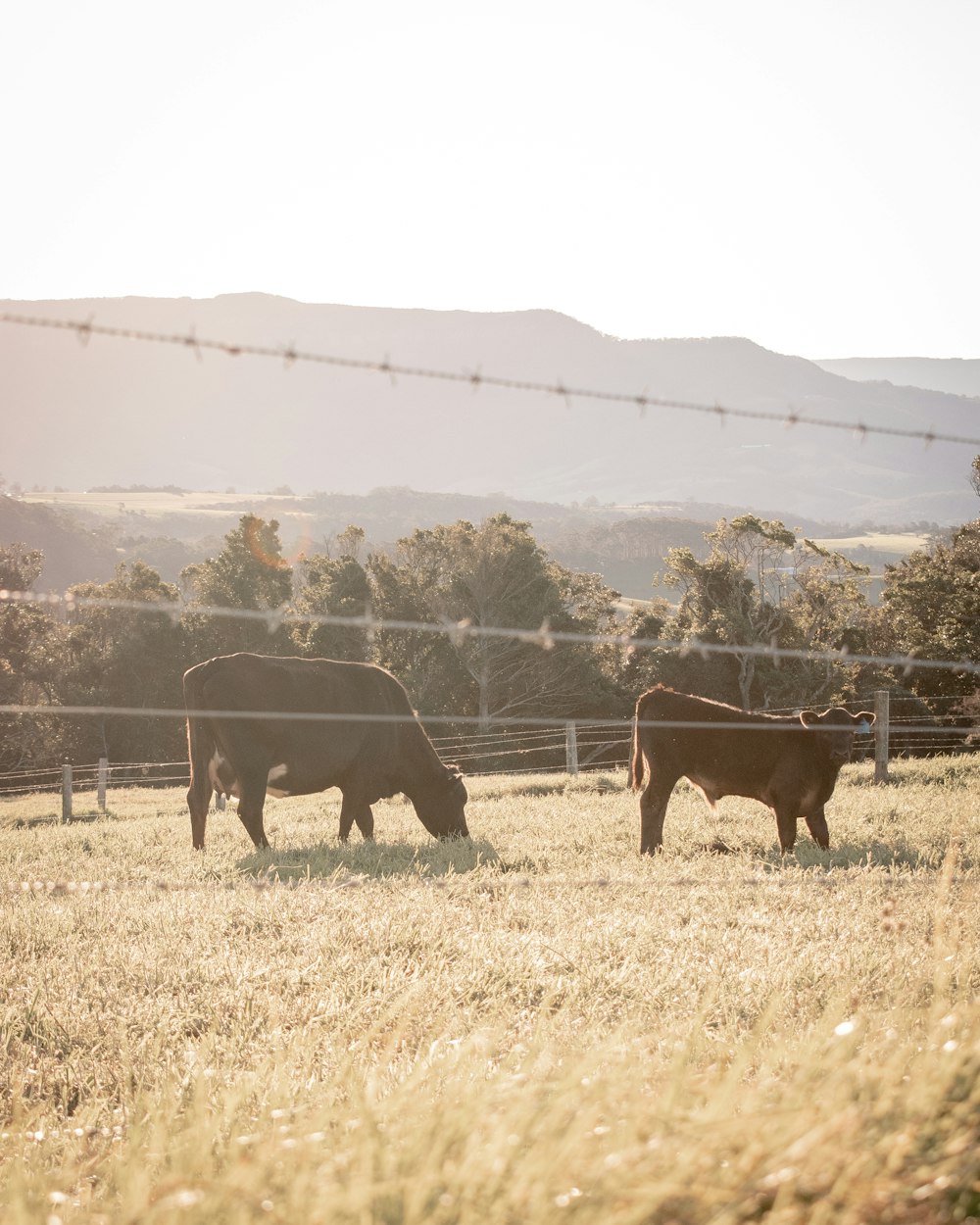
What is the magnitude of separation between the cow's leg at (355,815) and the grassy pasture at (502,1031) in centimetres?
30

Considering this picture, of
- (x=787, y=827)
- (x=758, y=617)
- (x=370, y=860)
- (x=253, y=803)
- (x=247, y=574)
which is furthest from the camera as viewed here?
(x=247, y=574)

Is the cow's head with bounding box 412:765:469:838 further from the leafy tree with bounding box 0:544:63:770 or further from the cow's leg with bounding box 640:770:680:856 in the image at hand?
the leafy tree with bounding box 0:544:63:770

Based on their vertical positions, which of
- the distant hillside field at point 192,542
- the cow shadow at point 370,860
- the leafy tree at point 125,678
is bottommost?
the leafy tree at point 125,678

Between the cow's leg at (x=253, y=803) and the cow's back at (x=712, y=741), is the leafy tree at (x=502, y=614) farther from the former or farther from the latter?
the cow's back at (x=712, y=741)

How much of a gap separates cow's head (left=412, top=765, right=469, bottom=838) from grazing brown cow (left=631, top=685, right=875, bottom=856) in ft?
7.25

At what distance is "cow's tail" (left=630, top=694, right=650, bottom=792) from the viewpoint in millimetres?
10039

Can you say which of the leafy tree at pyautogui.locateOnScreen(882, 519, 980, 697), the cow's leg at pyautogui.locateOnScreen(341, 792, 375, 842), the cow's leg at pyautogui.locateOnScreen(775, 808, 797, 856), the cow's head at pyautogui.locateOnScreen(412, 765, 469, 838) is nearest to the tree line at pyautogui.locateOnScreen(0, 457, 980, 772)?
the leafy tree at pyautogui.locateOnScreen(882, 519, 980, 697)

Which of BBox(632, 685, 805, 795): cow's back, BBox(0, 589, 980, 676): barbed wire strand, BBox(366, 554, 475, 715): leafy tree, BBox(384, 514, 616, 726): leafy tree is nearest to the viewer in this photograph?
BBox(0, 589, 980, 676): barbed wire strand

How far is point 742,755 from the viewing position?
9742mm

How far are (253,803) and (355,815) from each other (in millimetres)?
1153

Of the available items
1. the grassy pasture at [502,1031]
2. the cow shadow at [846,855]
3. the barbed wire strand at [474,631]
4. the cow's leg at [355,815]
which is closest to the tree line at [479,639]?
the barbed wire strand at [474,631]

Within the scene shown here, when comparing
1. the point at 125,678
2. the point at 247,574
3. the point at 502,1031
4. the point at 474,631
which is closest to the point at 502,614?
the point at 247,574

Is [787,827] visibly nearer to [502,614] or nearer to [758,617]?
[758,617]

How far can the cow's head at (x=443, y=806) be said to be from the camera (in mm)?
11484
